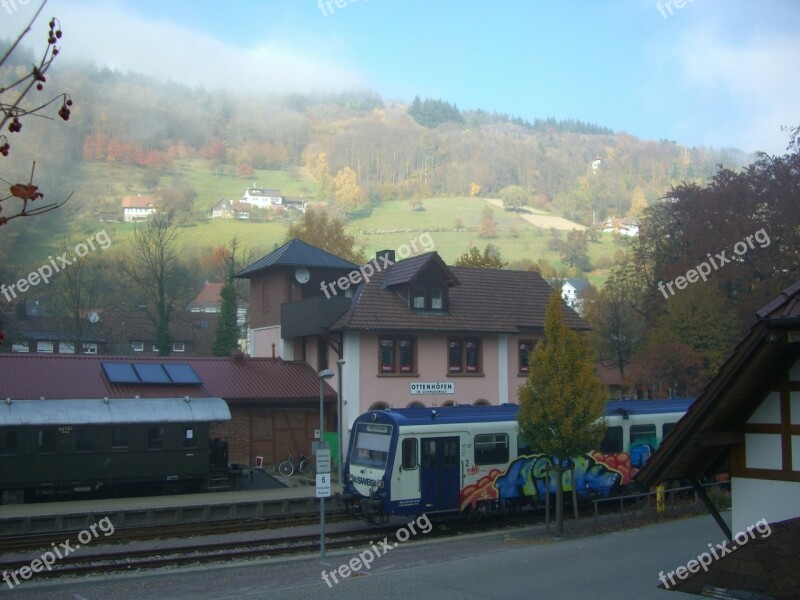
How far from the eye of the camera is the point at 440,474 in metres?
20.0

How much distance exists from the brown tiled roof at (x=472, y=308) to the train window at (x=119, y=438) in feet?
29.9

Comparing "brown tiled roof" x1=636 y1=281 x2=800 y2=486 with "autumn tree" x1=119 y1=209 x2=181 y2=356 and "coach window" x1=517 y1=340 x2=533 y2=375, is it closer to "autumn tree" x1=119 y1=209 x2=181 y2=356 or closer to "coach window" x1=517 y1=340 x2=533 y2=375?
"coach window" x1=517 y1=340 x2=533 y2=375

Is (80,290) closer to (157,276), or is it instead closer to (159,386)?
(157,276)

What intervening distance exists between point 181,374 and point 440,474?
13.4 meters

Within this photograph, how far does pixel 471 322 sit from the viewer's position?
34.3 m

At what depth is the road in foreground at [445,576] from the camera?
520 inches

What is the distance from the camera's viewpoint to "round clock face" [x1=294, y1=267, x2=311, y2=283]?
36.5m

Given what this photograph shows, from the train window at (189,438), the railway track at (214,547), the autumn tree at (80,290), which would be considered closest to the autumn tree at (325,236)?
the autumn tree at (80,290)

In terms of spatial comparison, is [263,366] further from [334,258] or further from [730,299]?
[730,299]

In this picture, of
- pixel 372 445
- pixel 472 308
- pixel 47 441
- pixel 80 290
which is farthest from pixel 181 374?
pixel 80 290

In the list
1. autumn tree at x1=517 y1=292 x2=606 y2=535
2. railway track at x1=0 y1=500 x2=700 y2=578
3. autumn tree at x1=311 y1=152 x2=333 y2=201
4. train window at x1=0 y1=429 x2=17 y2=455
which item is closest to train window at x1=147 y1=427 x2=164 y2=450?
train window at x1=0 y1=429 x2=17 y2=455

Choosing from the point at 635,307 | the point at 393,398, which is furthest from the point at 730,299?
the point at 393,398

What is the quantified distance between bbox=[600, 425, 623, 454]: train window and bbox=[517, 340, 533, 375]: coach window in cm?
1225

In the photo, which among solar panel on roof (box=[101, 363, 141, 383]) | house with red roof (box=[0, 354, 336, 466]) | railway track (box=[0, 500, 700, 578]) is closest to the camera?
railway track (box=[0, 500, 700, 578])
